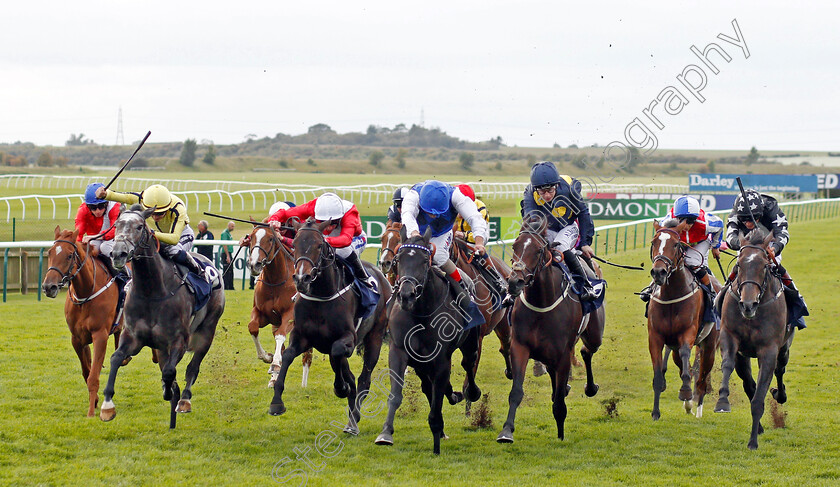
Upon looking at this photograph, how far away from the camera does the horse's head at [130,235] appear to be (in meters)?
6.56

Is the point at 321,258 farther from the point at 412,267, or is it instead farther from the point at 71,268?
the point at 71,268

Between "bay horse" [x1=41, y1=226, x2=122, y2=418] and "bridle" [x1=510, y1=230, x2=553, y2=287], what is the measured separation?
12.1ft

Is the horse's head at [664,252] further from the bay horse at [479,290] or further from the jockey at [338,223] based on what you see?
the jockey at [338,223]

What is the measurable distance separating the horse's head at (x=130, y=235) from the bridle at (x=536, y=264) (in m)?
2.85

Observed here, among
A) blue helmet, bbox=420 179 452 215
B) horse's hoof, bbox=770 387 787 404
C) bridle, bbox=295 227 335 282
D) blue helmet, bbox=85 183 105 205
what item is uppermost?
blue helmet, bbox=420 179 452 215

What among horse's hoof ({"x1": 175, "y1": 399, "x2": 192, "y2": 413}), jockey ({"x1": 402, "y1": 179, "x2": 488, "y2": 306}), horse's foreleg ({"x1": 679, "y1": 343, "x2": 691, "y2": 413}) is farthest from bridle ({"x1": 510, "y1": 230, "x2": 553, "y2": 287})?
horse's hoof ({"x1": 175, "y1": 399, "x2": 192, "y2": 413})

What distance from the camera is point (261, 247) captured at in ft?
29.9

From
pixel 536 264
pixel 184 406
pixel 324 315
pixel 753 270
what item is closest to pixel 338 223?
pixel 324 315

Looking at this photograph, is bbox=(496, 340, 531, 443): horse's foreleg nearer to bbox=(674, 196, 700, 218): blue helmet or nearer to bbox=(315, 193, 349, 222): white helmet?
bbox=(315, 193, 349, 222): white helmet

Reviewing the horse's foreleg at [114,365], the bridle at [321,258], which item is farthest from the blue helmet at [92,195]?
the bridle at [321,258]

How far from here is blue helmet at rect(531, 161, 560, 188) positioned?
735cm

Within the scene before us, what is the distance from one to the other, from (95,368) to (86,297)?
71cm

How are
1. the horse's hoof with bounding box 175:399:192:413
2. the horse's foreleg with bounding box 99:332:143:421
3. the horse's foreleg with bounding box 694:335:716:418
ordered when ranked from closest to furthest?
1. the horse's foreleg with bounding box 99:332:143:421
2. the horse's hoof with bounding box 175:399:192:413
3. the horse's foreleg with bounding box 694:335:716:418

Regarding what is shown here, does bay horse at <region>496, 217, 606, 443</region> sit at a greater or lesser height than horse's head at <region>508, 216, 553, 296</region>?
lesser
